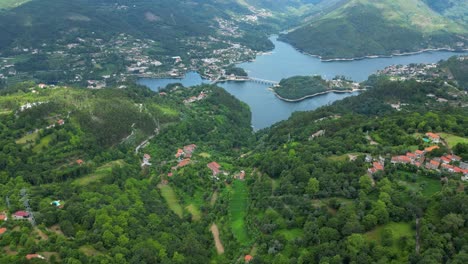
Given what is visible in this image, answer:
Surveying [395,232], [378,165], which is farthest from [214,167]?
[395,232]

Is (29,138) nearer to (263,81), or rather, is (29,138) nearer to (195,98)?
(195,98)

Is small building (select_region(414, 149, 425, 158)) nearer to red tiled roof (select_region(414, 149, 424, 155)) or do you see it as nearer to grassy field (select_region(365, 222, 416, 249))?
red tiled roof (select_region(414, 149, 424, 155))

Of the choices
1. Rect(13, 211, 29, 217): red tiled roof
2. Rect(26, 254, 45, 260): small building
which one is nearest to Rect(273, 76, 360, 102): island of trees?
Rect(13, 211, 29, 217): red tiled roof

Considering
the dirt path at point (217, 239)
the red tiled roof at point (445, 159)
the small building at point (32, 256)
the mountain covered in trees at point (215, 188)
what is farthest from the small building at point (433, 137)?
the small building at point (32, 256)

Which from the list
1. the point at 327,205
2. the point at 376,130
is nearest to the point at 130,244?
the point at 327,205

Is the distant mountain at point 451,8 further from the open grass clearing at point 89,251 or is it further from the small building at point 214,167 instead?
the open grass clearing at point 89,251

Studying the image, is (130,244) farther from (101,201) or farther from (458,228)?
(458,228)
